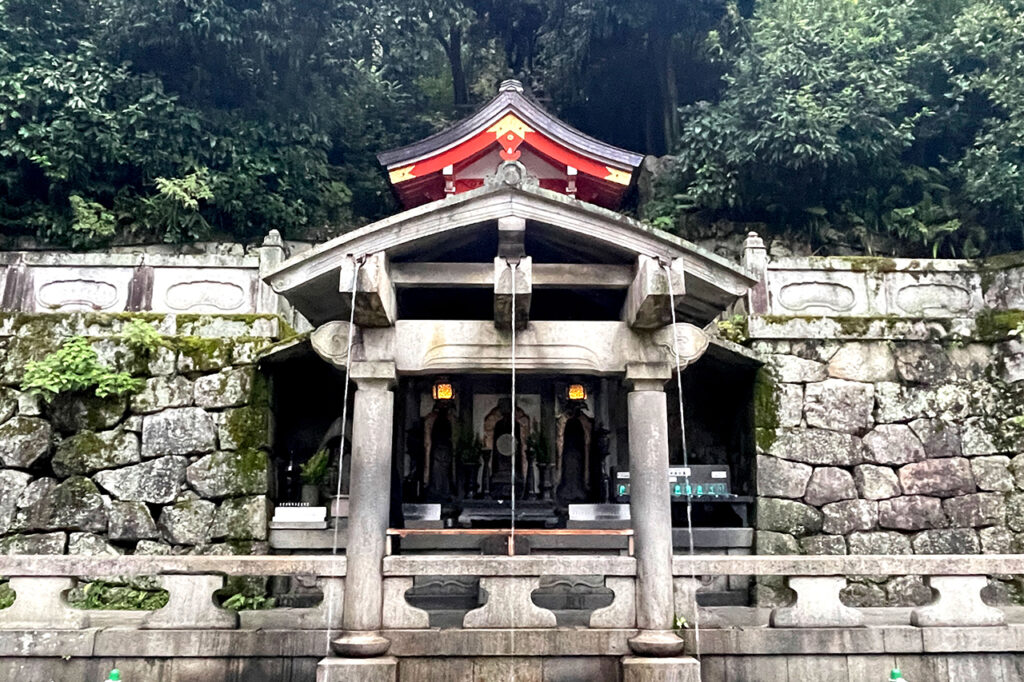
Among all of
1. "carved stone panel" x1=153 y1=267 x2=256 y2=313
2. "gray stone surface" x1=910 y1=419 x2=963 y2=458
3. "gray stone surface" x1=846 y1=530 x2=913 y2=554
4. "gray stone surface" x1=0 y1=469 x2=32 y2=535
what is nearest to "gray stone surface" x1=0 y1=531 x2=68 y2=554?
"gray stone surface" x1=0 y1=469 x2=32 y2=535

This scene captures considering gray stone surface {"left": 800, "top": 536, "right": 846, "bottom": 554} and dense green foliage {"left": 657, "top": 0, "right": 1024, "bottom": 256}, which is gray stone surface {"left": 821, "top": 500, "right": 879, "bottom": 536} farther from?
dense green foliage {"left": 657, "top": 0, "right": 1024, "bottom": 256}

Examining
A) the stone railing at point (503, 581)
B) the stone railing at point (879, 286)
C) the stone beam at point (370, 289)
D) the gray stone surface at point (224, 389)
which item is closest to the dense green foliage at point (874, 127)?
the stone railing at point (879, 286)

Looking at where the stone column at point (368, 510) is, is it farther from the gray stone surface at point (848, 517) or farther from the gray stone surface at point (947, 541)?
the gray stone surface at point (947, 541)

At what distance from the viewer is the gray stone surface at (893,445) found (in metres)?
10.8

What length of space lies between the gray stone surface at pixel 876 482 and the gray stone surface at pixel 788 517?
774 millimetres

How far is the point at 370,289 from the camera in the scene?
21.7 ft

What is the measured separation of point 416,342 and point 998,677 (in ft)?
21.4

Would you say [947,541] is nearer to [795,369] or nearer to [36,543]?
[795,369]

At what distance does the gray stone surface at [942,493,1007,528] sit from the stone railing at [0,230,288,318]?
10.3 metres

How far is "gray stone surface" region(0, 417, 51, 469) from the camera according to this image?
9992 millimetres

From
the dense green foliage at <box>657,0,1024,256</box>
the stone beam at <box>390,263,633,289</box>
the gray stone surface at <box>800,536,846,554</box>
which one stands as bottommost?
the gray stone surface at <box>800,536,846,554</box>

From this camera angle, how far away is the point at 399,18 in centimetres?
1944

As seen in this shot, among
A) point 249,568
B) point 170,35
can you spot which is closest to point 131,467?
point 249,568

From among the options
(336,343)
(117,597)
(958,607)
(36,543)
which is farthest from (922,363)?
(36,543)
